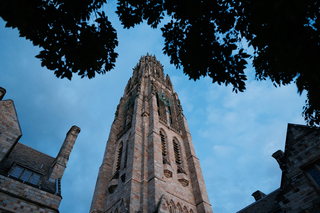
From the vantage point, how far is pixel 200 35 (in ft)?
23.4

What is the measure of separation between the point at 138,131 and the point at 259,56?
20271 mm

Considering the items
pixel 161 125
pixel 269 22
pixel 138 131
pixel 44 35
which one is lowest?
pixel 269 22

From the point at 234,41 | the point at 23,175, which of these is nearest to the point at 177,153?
the point at 23,175

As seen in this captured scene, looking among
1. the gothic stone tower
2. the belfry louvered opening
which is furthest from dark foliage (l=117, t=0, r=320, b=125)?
the belfry louvered opening

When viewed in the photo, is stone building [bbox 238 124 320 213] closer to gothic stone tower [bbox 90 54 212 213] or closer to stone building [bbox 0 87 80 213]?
gothic stone tower [bbox 90 54 212 213]

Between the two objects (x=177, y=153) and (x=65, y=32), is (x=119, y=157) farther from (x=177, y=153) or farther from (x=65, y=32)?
(x=65, y=32)

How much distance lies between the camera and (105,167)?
26312mm

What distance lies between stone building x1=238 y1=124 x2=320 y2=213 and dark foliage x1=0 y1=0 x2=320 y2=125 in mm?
4309

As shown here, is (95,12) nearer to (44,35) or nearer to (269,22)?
(44,35)

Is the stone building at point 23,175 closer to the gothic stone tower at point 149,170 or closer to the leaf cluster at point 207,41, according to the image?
the gothic stone tower at point 149,170

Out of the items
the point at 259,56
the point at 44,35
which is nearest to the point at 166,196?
the point at 259,56

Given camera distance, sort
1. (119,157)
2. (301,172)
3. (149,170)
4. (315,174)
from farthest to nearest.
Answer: (119,157), (149,170), (301,172), (315,174)

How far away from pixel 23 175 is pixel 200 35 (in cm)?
1202

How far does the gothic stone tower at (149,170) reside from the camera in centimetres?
1862
